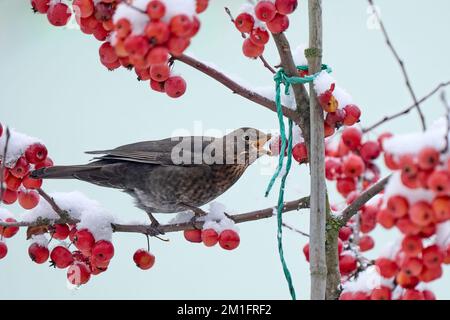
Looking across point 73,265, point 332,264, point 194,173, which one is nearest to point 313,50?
point 332,264

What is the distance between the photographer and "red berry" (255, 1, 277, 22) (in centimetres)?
155

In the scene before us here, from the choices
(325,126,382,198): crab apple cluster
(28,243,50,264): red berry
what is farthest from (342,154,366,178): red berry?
(28,243,50,264): red berry

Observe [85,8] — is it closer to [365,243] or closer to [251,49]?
[251,49]

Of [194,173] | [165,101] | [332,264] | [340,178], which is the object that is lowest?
[332,264]

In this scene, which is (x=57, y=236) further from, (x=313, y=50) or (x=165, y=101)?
(x=165, y=101)

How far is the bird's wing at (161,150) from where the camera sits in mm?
2449

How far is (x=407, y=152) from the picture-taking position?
104cm

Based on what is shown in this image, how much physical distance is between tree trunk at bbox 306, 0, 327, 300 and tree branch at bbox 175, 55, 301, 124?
77 millimetres

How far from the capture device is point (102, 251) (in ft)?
5.84

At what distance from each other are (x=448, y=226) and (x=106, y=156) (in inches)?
60.2

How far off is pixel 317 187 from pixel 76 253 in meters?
0.79

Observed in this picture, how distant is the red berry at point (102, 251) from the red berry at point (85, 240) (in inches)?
0.6

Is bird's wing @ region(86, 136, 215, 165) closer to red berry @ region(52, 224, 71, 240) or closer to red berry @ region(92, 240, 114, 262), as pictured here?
red berry @ region(52, 224, 71, 240)
